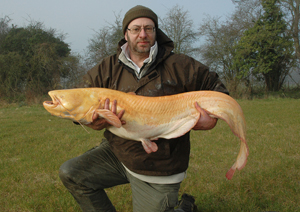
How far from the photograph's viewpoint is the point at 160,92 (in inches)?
112

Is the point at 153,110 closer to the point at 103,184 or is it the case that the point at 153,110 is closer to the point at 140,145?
the point at 140,145

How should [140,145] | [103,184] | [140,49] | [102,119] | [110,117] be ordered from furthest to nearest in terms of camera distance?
1. [103,184]
2. [140,49]
3. [140,145]
4. [102,119]
5. [110,117]

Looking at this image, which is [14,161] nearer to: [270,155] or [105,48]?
[270,155]

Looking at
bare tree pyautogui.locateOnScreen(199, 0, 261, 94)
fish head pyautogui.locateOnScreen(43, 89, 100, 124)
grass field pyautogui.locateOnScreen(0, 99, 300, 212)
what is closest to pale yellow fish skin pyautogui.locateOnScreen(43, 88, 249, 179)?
fish head pyautogui.locateOnScreen(43, 89, 100, 124)

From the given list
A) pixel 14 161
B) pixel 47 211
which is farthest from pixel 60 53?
pixel 47 211

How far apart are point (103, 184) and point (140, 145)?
789 mm

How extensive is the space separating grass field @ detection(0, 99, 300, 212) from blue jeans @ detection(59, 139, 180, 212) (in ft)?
2.31

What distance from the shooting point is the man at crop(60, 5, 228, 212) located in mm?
2793

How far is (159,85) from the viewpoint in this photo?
2855mm

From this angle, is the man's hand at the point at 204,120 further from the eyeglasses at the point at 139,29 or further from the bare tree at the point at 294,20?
the bare tree at the point at 294,20

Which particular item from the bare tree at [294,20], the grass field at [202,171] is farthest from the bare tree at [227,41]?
the grass field at [202,171]

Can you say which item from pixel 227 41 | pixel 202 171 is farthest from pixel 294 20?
pixel 202 171

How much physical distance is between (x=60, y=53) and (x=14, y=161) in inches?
781

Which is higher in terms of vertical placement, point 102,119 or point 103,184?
point 102,119
